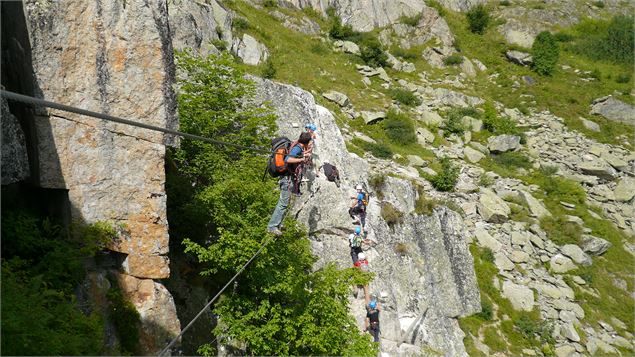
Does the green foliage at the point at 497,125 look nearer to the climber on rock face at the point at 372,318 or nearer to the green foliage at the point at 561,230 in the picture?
the green foliage at the point at 561,230

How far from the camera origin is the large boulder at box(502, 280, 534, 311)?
26.0 meters

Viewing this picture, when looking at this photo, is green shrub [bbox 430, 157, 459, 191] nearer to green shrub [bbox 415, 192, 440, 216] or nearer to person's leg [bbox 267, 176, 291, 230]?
green shrub [bbox 415, 192, 440, 216]

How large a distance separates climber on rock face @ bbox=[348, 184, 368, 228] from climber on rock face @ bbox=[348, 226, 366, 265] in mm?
435

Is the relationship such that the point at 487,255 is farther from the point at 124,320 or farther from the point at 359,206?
the point at 124,320

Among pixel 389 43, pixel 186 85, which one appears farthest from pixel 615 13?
pixel 186 85

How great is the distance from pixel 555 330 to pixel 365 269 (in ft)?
45.6

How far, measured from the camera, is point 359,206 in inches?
723

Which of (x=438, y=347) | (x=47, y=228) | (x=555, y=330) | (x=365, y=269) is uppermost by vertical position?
(x=47, y=228)

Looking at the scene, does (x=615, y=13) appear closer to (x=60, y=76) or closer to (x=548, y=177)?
(x=548, y=177)

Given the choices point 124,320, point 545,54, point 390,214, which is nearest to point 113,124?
point 124,320

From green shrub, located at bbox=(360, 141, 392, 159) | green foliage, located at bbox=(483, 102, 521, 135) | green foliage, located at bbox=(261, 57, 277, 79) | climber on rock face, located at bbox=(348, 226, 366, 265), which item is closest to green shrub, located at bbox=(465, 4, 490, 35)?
green foliage, located at bbox=(483, 102, 521, 135)

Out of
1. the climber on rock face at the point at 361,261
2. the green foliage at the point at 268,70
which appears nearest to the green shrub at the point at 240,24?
the green foliage at the point at 268,70

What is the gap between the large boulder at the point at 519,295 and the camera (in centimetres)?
2598

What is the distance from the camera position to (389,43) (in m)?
51.9
